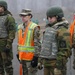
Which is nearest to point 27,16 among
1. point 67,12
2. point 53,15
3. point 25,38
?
point 25,38

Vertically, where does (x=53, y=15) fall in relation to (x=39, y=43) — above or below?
above

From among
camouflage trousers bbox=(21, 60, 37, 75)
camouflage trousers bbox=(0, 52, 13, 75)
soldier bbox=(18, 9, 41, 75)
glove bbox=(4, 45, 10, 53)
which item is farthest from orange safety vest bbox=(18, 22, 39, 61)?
camouflage trousers bbox=(0, 52, 13, 75)

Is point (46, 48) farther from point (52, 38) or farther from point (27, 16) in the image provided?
point (27, 16)

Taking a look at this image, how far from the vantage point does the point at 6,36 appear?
7.27m

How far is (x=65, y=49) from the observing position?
5613 millimetres

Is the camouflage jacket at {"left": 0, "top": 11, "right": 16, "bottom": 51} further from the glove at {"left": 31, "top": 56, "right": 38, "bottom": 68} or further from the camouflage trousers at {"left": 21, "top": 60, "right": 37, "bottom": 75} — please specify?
the glove at {"left": 31, "top": 56, "right": 38, "bottom": 68}

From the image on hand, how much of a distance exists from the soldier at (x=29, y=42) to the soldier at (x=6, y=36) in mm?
349

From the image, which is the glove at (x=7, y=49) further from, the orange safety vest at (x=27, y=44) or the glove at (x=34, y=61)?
the glove at (x=34, y=61)

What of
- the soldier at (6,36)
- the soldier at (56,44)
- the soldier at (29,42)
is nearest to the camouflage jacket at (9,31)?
the soldier at (6,36)

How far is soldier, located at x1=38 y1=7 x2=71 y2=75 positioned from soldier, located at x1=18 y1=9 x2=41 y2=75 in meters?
0.68

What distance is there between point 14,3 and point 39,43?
8.41m

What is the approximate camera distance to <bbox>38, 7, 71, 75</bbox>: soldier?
563 cm

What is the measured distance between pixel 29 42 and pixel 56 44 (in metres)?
1.08

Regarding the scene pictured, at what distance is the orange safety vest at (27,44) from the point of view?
6785mm
